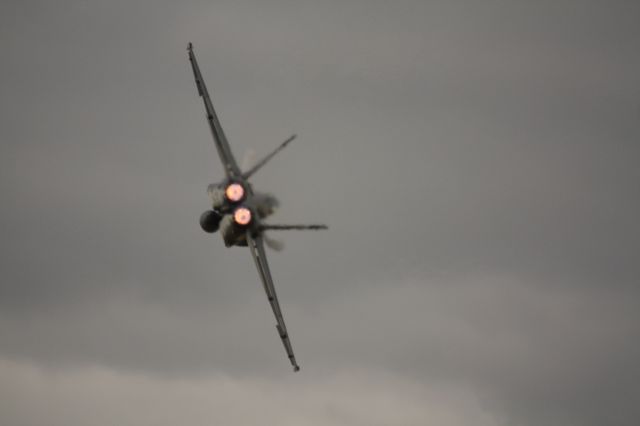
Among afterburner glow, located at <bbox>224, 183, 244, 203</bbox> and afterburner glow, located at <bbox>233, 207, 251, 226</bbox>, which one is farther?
afterburner glow, located at <bbox>233, 207, 251, 226</bbox>

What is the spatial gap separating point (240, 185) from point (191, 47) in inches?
733

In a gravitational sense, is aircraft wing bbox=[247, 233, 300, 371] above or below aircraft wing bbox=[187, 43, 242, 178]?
below

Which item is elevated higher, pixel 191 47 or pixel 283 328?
pixel 191 47

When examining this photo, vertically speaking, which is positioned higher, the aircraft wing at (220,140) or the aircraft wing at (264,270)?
the aircraft wing at (220,140)

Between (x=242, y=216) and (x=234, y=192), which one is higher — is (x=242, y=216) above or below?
below

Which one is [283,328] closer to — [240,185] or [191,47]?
[240,185]

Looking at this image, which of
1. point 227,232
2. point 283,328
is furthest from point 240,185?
point 283,328

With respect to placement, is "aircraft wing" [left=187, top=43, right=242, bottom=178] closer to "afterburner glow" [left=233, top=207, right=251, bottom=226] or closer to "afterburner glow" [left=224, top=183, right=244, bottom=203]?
"afterburner glow" [left=224, top=183, right=244, bottom=203]

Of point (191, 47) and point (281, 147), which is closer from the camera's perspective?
point (281, 147)

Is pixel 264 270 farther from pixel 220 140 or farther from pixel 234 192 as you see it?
pixel 220 140

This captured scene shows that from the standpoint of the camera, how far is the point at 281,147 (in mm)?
111562

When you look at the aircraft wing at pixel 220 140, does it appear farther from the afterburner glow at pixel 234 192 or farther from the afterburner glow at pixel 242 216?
the afterburner glow at pixel 242 216

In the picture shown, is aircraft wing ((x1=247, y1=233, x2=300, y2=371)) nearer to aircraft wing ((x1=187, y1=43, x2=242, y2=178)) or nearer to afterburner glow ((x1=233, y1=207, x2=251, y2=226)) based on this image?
afterburner glow ((x1=233, y1=207, x2=251, y2=226))

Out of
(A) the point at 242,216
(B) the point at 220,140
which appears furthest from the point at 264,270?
Result: (B) the point at 220,140
